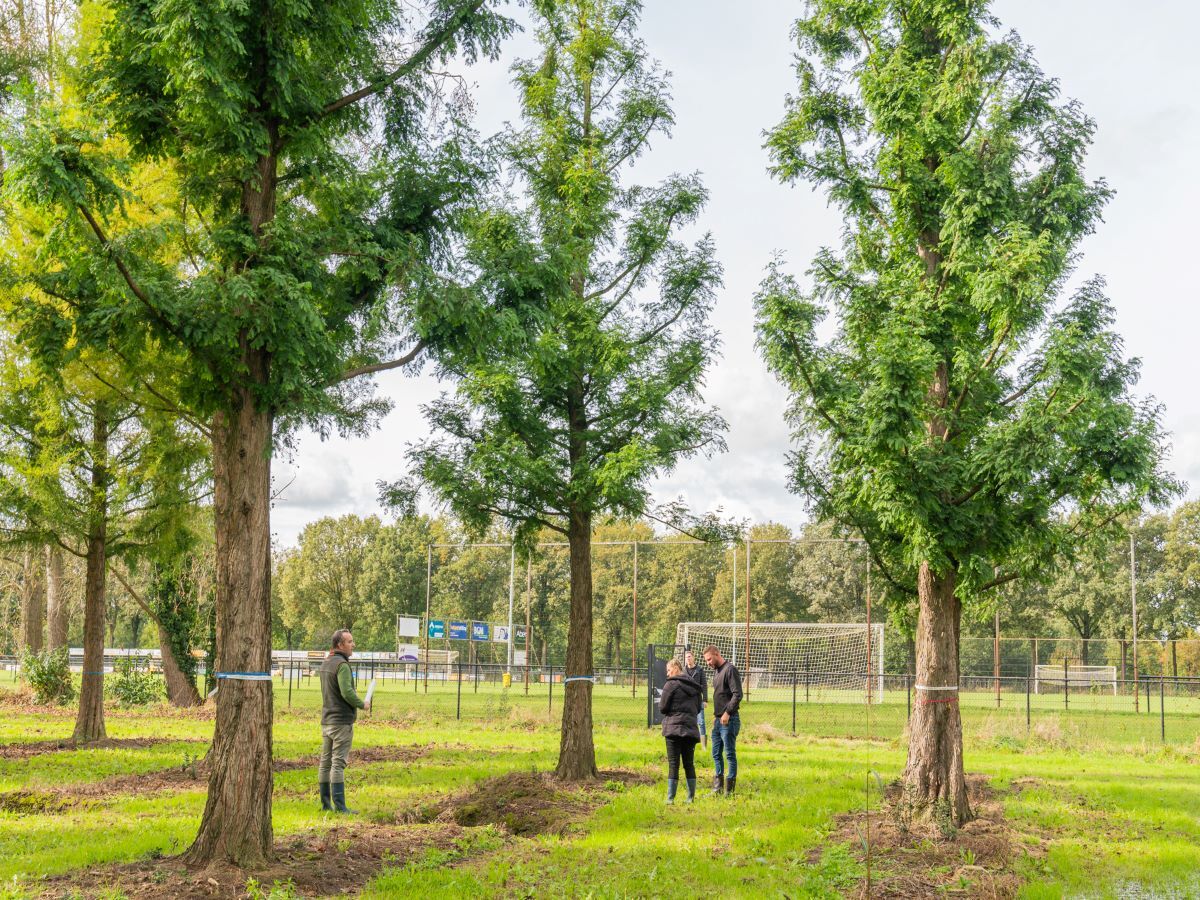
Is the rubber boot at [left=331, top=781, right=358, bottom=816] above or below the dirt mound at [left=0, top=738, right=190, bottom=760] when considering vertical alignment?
above

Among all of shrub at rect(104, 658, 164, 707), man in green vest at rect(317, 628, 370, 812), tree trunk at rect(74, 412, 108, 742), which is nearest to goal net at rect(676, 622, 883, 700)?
shrub at rect(104, 658, 164, 707)

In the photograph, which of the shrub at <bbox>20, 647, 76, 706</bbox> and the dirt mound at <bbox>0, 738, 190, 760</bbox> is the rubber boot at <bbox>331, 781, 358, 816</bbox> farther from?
the shrub at <bbox>20, 647, 76, 706</bbox>

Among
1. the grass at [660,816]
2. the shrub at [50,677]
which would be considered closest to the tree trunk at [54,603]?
the shrub at [50,677]

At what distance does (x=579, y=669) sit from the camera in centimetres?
1414

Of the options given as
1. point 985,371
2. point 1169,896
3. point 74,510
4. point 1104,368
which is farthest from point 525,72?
point 1169,896

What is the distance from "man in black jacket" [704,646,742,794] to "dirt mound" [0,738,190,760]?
9600 mm

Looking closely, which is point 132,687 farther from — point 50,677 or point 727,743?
point 727,743

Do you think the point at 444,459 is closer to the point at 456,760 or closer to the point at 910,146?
the point at 456,760

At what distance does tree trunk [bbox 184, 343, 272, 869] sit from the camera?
7.96 metres

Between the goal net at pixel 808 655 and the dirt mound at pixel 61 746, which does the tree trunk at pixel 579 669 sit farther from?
the goal net at pixel 808 655

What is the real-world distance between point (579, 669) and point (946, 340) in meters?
6.74

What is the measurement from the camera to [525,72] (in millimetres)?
14742

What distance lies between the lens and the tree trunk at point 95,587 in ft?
54.9

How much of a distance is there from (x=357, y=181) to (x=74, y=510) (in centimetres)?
986
